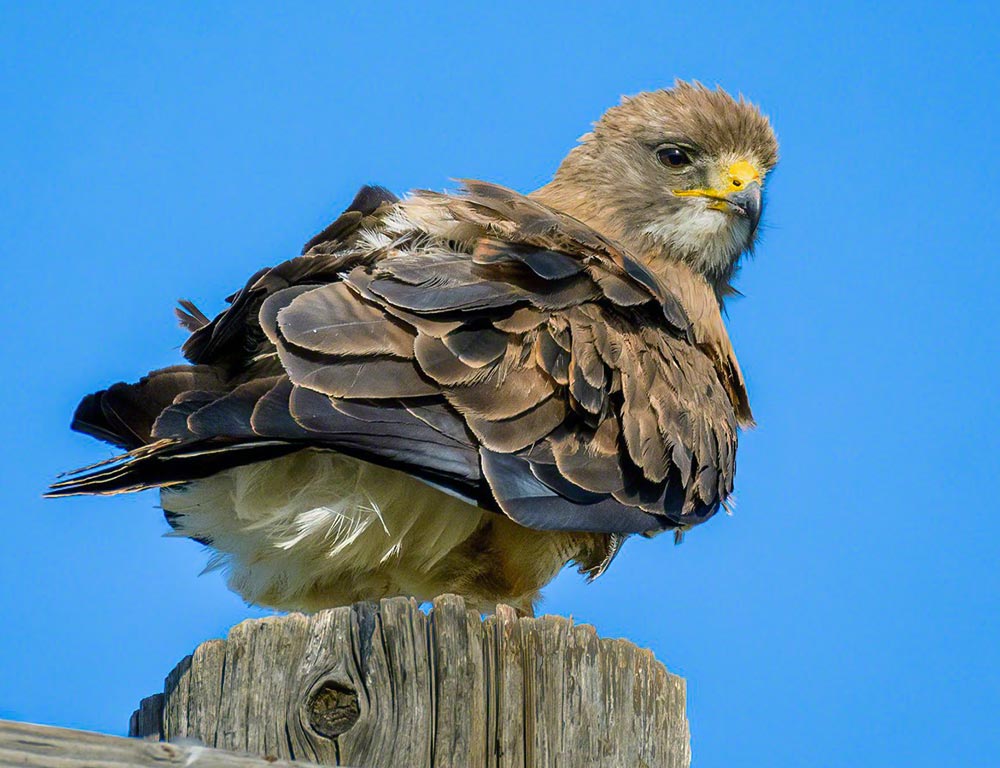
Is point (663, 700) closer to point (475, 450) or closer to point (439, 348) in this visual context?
point (475, 450)

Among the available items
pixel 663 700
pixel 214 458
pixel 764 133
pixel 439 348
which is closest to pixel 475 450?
pixel 439 348

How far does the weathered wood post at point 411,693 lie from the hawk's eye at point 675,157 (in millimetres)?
3147

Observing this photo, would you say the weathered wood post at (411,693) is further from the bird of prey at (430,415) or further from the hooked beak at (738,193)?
the hooked beak at (738,193)

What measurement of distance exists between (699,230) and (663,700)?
285cm

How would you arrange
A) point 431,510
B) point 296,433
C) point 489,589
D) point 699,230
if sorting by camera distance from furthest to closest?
point 699,230 < point 489,589 < point 431,510 < point 296,433

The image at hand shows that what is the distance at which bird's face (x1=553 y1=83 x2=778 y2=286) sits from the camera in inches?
206

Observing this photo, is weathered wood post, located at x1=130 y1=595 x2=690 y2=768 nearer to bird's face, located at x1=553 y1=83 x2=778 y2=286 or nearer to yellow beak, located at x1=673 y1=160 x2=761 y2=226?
bird's face, located at x1=553 y1=83 x2=778 y2=286

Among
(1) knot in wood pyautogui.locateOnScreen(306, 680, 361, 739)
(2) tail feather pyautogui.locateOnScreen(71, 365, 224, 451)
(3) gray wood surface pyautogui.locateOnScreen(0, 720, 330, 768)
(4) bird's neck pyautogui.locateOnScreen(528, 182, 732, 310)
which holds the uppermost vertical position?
(4) bird's neck pyautogui.locateOnScreen(528, 182, 732, 310)

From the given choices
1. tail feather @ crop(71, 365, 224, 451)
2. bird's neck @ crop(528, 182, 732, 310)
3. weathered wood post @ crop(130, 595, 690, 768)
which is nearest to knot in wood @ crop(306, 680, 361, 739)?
weathered wood post @ crop(130, 595, 690, 768)

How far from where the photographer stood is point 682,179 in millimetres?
5336

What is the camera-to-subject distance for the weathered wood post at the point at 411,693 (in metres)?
2.46

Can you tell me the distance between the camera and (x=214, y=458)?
3.28 metres

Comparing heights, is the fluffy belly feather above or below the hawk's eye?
below

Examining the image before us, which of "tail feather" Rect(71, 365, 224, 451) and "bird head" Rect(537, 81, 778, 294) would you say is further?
"bird head" Rect(537, 81, 778, 294)
